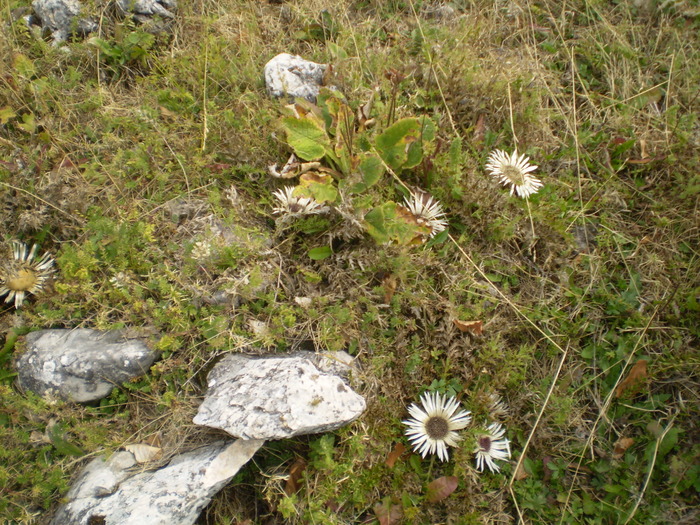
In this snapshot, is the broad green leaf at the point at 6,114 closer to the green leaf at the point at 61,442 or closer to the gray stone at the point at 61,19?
the gray stone at the point at 61,19

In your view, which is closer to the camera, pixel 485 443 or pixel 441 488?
pixel 441 488

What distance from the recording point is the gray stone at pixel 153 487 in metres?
1.97

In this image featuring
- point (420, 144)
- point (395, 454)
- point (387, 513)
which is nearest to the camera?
point (387, 513)

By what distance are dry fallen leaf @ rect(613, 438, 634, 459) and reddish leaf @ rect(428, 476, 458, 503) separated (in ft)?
2.77

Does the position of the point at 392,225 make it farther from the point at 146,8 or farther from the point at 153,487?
the point at 146,8

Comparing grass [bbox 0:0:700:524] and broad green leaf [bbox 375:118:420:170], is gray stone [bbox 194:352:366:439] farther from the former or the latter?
broad green leaf [bbox 375:118:420:170]

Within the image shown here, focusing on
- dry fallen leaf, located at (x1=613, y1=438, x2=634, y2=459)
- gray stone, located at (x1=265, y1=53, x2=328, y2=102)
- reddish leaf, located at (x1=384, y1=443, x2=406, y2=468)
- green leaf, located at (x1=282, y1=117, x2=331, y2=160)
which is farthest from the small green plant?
dry fallen leaf, located at (x1=613, y1=438, x2=634, y2=459)

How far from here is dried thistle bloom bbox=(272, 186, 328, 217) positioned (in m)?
2.54

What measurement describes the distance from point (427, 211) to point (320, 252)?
0.67 meters

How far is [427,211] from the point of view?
2650 millimetres

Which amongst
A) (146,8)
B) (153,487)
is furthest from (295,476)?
(146,8)

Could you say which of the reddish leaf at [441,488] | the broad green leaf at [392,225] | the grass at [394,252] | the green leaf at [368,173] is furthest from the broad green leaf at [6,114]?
the reddish leaf at [441,488]

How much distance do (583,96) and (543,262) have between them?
1.31 m

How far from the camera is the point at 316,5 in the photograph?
336 cm
